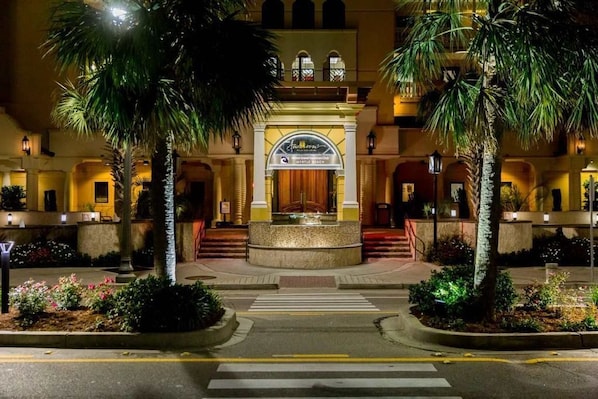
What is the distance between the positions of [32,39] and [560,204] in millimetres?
30542

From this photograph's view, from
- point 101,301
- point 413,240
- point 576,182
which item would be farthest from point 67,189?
point 576,182

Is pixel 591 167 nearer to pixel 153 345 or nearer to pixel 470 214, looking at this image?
pixel 470 214

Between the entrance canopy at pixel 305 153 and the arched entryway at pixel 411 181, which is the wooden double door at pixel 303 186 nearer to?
the entrance canopy at pixel 305 153

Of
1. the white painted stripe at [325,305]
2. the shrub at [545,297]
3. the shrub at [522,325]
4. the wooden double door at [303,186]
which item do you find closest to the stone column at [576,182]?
the wooden double door at [303,186]

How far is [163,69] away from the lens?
9.59 metres

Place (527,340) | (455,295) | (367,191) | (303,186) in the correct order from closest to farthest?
(527,340), (455,295), (303,186), (367,191)

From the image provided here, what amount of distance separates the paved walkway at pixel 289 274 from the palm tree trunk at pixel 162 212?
19.4 feet

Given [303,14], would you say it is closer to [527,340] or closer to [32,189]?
[32,189]

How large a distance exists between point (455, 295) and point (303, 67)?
20.8m

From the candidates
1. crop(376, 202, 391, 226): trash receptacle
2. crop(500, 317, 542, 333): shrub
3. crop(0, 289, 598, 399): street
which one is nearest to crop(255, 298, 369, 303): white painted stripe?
crop(0, 289, 598, 399): street

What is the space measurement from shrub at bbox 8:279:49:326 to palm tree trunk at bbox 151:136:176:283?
2.05 m

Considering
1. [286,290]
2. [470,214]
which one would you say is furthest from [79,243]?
[470,214]

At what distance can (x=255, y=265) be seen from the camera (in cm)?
2033

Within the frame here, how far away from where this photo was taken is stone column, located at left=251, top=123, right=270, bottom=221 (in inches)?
838
